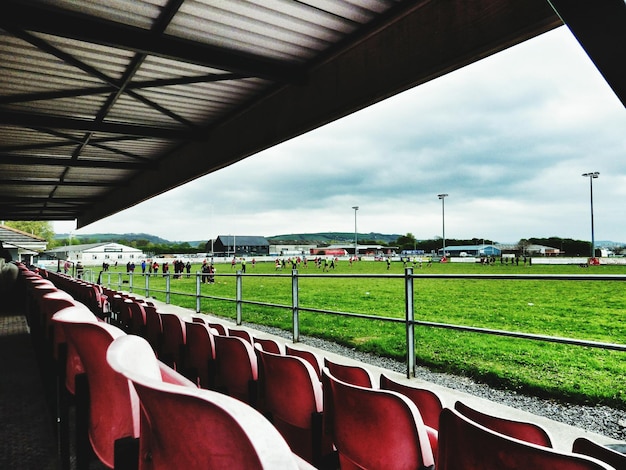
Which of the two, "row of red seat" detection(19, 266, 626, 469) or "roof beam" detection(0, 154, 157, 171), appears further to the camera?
"roof beam" detection(0, 154, 157, 171)

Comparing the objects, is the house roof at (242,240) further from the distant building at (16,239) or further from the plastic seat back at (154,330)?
the plastic seat back at (154,330)

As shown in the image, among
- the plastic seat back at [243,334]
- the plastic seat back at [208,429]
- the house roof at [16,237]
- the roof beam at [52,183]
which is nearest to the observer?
the plastic seat back at [208,429]

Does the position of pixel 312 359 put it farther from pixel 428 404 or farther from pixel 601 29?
pixel 601 29

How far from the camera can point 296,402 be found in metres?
1.87

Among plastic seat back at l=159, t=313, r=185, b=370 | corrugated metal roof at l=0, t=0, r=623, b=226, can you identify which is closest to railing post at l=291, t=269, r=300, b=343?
corrugated metal roof at l=0, t=0, r=623, b=226

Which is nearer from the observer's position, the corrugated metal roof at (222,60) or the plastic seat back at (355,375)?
the plastic seat back at (355,375)

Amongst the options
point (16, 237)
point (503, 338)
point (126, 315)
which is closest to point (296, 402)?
point (126, 315)

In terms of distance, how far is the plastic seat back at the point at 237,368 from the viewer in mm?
2172

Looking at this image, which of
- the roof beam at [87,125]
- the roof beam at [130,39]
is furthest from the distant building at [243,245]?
the roof beam at [130,39]

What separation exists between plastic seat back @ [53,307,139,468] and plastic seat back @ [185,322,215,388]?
975 millimetres

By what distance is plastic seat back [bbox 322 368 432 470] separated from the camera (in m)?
1.31

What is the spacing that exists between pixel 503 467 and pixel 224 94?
6.03m

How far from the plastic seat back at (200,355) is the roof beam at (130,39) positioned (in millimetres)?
2819

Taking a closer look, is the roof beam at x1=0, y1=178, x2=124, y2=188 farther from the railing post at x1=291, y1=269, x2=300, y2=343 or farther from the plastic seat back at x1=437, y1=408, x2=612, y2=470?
the plastic seat back at x1=437, y1=408, x2=612, y2=470
